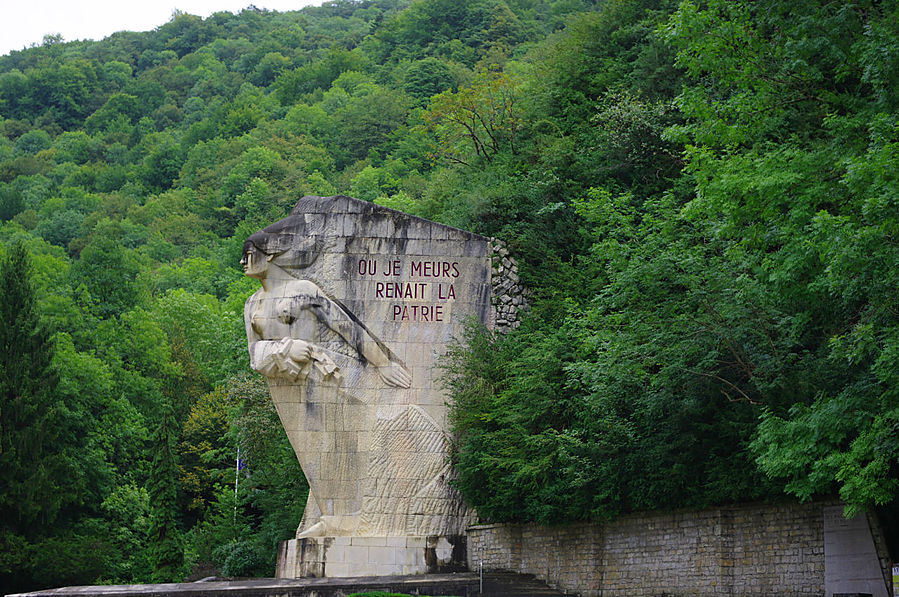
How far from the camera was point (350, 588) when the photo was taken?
25.6m

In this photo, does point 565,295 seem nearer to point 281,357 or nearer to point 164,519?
point 281,357

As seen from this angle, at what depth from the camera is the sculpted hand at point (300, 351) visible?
28094 millimetres

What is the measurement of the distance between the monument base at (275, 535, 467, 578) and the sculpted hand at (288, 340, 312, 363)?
4.36 metres

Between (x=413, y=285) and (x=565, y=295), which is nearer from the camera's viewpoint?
(x=413, y=285)

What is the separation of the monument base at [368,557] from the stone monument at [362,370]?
0.02 metres

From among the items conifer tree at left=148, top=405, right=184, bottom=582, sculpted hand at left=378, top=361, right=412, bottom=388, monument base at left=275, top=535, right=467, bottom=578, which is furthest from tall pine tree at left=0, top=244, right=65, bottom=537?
sculpted hand at left=378, top=361, right=412, bottom=388

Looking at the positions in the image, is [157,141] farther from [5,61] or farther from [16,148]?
[5,61]

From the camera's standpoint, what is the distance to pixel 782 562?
21.5 meters

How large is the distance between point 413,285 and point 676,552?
974cm

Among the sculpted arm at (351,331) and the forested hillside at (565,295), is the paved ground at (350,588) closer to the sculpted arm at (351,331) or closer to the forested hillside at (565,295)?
the forested hillside at (565,295)

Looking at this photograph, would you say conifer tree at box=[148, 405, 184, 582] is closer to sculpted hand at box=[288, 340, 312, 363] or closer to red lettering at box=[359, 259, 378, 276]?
sculpted hand at box=[288, 340, 312, 363]

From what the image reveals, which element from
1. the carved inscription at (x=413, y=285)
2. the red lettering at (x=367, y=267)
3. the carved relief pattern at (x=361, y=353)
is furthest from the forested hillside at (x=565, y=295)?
the red lettering at (x=367, y=267)

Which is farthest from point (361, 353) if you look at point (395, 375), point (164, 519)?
point (164, 519)

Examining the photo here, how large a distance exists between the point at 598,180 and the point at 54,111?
8151 cm
